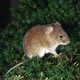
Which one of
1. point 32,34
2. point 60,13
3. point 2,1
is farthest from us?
point 2,1

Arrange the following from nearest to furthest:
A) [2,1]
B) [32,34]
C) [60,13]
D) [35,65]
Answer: [35,65]
[32,34]
[60,13]
[2,1]

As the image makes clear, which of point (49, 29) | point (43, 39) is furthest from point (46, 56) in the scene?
point (49, 29)

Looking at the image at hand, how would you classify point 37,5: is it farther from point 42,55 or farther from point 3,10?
point 3,10

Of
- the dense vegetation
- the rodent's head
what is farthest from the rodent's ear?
the dense vegetation

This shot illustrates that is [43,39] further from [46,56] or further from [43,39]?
[46,56]

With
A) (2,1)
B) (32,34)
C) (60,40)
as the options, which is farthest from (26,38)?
(2,1)

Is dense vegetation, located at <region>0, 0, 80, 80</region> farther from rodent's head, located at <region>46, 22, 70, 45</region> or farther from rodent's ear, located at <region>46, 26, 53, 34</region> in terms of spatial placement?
rodent's ear, located at <region>46, 26, 53, 34</region>

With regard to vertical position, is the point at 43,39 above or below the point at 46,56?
above

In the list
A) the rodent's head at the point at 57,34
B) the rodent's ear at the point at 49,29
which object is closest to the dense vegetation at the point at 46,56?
the rodent's head at the point at 57,34
